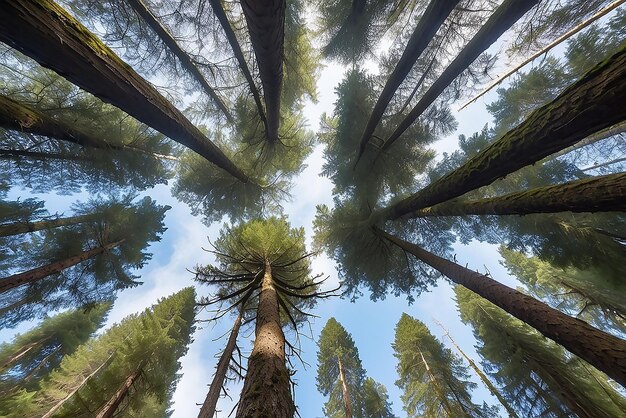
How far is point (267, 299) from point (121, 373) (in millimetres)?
5872

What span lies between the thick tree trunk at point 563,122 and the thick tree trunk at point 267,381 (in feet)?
12.5

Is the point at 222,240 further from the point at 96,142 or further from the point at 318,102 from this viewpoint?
the point at 318,102

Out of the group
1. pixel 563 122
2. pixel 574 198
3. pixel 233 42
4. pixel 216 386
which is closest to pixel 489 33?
pixel 563 122

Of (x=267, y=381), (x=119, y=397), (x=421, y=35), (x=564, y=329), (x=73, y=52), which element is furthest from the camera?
(x=119, y=397)

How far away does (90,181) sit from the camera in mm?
8719

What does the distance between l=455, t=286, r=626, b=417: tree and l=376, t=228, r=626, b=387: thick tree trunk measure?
533 centimetres

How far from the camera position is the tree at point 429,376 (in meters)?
8.57

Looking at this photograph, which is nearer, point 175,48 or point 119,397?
point 119,397

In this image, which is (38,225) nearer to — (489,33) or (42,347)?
(42,347)

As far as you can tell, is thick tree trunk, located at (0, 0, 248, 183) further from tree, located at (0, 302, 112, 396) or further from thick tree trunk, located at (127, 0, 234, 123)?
tree, located at (0, 302, 112, 396)

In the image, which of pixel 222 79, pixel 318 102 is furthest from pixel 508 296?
pixel 222 79

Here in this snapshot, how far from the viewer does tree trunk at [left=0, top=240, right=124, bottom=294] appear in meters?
6.13

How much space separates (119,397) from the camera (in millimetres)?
6359

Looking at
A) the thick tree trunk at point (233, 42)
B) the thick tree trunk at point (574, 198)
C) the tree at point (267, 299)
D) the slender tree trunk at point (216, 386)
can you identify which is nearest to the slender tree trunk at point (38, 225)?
the tree at point (267, 299)
